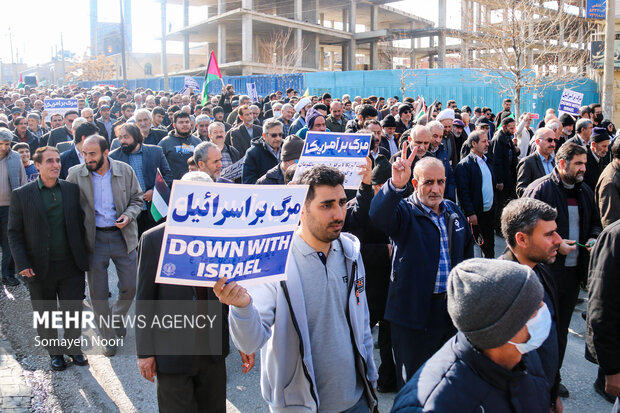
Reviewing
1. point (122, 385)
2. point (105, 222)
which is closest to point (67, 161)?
point (105, 222)

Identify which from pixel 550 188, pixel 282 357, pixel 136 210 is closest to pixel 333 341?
pixel 282 357

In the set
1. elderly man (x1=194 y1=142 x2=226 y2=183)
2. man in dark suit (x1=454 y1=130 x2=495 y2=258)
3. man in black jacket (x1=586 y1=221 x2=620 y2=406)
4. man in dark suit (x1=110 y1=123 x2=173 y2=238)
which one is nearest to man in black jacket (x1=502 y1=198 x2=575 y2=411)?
man in black jacket (x1=586 y1=221 x2=620 y2=406)

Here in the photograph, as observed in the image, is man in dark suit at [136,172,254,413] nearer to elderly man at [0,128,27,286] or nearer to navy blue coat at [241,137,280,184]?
navy blue coat at [241,137,280,184]

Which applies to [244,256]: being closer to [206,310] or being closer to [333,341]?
[333,341]

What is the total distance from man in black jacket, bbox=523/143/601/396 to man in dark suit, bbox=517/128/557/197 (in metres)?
1.48

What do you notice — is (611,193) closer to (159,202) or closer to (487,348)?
(487,348)

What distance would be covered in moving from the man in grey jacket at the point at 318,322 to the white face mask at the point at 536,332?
1094 mm

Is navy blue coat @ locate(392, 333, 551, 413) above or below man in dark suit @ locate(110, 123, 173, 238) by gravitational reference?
below

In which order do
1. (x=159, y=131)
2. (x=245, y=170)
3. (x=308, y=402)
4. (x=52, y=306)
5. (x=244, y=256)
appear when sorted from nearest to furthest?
(x=244, y=256) < (x=308, y=402) < (x=52, y=306) < (x=245, y=170) < (x=159, y=131)

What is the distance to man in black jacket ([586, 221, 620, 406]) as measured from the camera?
3.12 m

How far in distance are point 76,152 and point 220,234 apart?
595 centimetres

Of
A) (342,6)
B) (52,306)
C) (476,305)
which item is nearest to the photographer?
(476,305)

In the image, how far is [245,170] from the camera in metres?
7.19

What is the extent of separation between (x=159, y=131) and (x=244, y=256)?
707 centimetres
